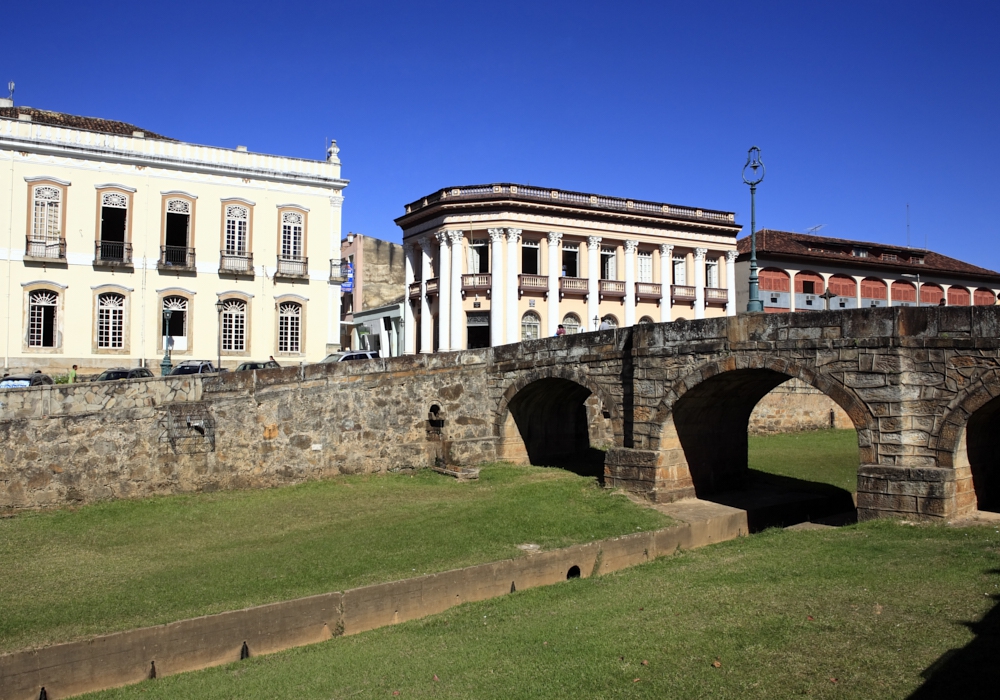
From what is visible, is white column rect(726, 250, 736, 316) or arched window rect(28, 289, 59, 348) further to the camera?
white column rect(726, 250, 736, 316)

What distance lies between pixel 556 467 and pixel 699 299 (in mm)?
22263

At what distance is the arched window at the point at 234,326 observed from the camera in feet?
103

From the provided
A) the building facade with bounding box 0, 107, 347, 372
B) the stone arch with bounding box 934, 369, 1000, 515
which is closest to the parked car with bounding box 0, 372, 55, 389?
the building facade with bounding box 0, 107, 347, 372

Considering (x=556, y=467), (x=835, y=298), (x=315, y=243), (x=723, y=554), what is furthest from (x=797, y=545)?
(x=835, y=298)

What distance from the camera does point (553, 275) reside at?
123 ft

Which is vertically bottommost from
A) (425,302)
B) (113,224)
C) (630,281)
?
(425,302)

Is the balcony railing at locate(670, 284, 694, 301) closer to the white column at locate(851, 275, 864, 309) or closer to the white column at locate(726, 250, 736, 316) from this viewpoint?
the white column at locate(726, 250, 736, 316)

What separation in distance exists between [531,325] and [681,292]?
8154mm

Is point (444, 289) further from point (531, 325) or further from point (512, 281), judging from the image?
point (531, 325)

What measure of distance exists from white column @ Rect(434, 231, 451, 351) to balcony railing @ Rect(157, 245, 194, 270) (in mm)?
11173

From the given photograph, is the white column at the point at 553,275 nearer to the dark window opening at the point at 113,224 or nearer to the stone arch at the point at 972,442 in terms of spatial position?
the dark window opening at the point at 113,224

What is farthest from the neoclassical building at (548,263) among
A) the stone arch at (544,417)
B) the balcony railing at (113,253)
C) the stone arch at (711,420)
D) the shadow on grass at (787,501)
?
the stone arch at (711,420)

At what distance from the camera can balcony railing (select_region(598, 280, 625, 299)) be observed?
39.0m

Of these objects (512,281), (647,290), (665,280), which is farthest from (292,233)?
(665,280)
